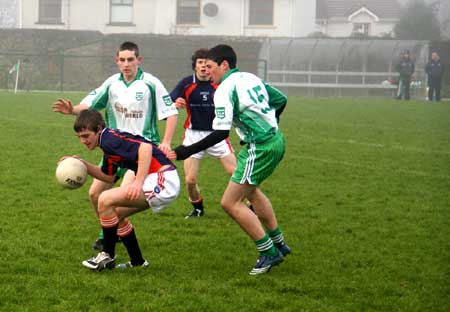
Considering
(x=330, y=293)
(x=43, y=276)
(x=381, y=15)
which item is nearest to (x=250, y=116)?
(x=330, y=293)

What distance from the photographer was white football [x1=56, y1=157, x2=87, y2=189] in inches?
267

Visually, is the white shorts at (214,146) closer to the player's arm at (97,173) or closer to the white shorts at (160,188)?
the player's arm at (97,173)

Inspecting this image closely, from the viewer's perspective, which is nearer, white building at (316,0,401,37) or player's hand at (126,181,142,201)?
player's hand at (126,181,142,201)

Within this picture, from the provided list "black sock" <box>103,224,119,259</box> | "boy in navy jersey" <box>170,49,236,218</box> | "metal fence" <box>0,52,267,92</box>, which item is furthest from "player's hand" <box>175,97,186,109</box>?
"metal fence" <box>0,52,267,92</box>

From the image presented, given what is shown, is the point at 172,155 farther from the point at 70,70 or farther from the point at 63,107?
the point at 70,70

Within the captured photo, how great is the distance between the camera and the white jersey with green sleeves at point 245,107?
6.70m

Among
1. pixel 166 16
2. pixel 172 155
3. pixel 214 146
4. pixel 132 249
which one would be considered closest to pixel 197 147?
pixel 172 155

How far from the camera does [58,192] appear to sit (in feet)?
35.7

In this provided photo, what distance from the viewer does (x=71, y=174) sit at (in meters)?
6.79

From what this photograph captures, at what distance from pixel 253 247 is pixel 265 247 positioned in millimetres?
1012

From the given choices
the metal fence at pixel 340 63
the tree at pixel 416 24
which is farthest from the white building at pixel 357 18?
the metal fence at pixel 340 63

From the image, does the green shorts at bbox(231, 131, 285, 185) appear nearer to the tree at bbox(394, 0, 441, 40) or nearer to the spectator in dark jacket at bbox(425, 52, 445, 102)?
the spectator in dark jacket at bbox(425, 52, 445, 102)

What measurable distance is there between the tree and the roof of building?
16.9 m

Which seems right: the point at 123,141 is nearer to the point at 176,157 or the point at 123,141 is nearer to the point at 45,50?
the point at 176,157
